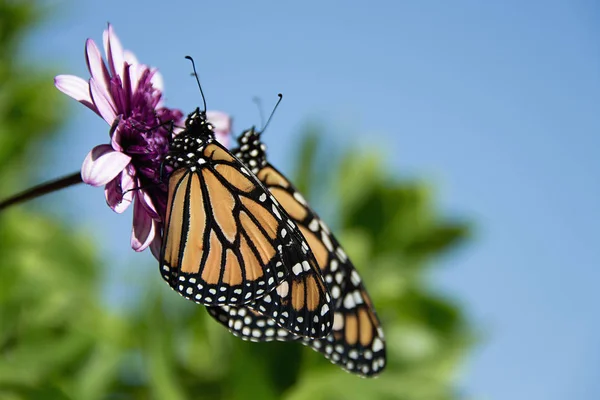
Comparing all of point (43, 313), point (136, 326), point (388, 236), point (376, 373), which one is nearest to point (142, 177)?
point (376, 373)

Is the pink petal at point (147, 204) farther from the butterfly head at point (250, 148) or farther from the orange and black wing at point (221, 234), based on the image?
the butterfly head at point (250, 148)

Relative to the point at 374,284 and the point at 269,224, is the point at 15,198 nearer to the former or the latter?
the point at 269,224

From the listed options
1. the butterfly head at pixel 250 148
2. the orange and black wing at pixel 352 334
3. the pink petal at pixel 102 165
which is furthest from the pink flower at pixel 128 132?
the orange and black wing at pixel 352 334

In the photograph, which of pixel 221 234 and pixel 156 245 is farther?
pixel 221 234

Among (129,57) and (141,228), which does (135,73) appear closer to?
(129,57)

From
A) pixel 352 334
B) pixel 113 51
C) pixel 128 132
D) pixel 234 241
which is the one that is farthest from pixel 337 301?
pixel 113 51

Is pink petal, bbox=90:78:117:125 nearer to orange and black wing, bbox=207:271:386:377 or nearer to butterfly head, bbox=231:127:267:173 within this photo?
butterfly head, bbox=231:127:267:173

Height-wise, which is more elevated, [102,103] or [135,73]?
[135,73]
